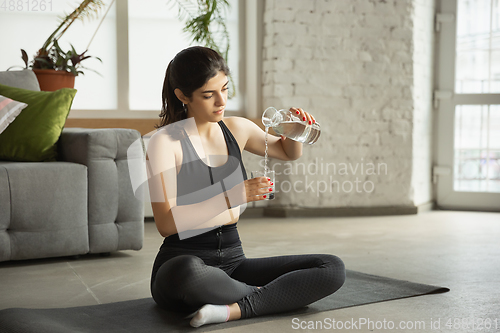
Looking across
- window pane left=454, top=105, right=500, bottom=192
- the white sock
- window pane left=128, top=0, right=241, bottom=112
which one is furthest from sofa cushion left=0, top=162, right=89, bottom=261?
window pane left=454, top=105, right=500, bottom=192

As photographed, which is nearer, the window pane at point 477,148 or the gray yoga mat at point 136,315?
the gray yoga mat at point 136,315

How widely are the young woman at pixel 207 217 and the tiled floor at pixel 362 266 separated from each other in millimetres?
98

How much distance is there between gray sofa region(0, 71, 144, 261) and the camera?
2355 mm

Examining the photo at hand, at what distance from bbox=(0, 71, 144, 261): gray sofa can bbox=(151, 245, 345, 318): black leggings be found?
972mm

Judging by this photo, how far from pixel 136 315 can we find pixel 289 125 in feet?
2.47

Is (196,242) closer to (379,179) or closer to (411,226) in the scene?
(411,226)

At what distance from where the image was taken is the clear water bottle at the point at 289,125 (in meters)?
1.67

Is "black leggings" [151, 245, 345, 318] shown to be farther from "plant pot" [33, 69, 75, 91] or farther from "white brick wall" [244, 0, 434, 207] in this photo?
"white brick wall" [244, 0, 434, 207]

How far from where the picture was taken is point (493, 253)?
8.77 ft

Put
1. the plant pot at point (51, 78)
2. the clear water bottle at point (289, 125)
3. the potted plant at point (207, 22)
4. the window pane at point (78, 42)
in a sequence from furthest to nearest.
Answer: the potted plant at point (207, 22), the window pane at point (78, 42), the plant pot at point (51, 78), the clear water bottle at point (289, 125)

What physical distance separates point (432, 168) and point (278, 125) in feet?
10.3

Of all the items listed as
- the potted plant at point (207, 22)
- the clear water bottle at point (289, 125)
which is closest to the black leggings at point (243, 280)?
the clear water bottle at point (289, 125)

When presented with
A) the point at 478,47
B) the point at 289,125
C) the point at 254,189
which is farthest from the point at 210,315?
the point at 478,47

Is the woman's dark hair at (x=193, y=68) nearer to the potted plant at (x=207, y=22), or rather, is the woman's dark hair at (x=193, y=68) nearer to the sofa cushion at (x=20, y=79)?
the sofa cushion at (x=20, y=79)
